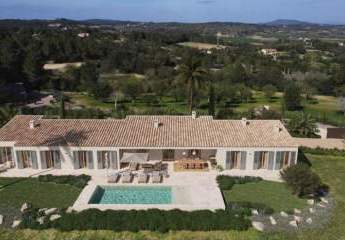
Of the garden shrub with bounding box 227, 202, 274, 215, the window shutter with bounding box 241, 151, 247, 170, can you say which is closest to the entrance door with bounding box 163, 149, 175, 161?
the window shutter with bounding box 241, 151, 247, 170

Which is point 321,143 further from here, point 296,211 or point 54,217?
point 54,217

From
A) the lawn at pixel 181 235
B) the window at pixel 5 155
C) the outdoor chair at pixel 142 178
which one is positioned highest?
the window at pixel 5 155

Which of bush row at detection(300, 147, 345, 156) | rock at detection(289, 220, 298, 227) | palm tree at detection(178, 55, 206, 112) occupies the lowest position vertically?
bush row at detection(300, 147, 345, 156)

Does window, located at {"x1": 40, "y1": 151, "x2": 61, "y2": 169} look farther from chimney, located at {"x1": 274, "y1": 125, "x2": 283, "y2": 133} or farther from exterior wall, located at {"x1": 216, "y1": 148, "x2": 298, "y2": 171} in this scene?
chimney, located at {"x1": 274, "y1": 125, "x2": 283, "y2": 133}

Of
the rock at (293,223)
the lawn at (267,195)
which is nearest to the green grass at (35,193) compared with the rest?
the lawn at (267,195)

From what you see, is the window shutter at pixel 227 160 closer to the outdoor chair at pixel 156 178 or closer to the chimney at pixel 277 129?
the chimney at pixel 277 129

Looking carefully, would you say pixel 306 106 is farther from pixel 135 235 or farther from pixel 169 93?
pixel 135 235

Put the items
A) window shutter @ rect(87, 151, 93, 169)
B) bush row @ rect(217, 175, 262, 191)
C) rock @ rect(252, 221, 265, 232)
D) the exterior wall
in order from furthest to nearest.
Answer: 1. window shutter @ rect(87, 151, 93, 169)
2. the exterior wall
3. bush row @ rect(217, 175, 262, 191)
4. rock @ rect(252, 221, 265, 232)
